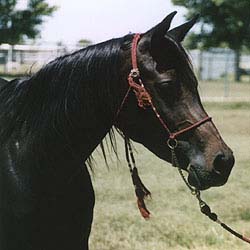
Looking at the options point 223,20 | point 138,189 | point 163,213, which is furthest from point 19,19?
point 138,189

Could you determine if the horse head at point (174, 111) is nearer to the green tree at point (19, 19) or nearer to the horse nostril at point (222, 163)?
the horse nostril at point (222, 163)

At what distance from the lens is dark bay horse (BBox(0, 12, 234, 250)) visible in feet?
8.95

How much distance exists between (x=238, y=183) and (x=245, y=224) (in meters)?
2.20

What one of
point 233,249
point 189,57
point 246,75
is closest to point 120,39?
point 189,57

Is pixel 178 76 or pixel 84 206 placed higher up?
pixel 178 76

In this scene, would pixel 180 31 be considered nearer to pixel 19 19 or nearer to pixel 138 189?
pixel 138 189

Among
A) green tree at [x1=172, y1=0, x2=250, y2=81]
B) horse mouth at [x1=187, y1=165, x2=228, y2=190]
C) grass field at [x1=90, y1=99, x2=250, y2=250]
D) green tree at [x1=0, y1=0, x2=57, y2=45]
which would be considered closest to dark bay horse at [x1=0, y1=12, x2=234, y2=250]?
horse mouth at [x1=187, y1=165, x2=228, y2=190]

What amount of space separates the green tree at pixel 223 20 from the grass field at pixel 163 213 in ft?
43.4

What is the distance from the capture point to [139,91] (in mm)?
2748

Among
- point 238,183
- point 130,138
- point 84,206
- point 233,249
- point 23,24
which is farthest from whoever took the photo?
point 23,24

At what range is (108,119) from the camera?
2.94m

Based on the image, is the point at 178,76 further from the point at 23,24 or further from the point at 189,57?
the point at 23,24

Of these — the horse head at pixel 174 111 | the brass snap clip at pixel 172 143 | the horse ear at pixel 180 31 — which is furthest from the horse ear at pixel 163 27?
the brass snap clip at pixel 172 143

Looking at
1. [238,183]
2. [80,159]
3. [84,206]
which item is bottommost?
[238,183]
